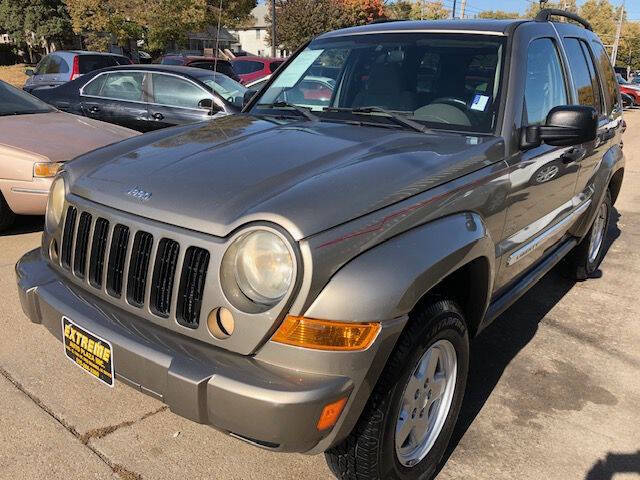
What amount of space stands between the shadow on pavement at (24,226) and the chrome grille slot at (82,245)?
11.1 ft

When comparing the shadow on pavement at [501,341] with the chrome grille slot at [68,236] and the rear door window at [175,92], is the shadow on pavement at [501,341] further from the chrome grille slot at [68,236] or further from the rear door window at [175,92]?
the rear door window at [175,92]

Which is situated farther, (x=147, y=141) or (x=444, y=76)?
(x=444, y=76)

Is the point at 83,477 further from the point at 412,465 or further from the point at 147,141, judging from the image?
the point at 147,141

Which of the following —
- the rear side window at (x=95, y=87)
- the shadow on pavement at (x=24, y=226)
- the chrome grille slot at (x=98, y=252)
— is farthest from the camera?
the rear side window at (x=95, y=87)

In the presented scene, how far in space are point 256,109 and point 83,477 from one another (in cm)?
226

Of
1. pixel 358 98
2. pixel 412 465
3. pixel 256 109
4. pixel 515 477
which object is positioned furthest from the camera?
pixel 256 109

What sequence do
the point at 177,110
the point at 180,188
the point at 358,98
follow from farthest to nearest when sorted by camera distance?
1. the point at 177,110
2. the point at 358,98
3. the point at 180,188

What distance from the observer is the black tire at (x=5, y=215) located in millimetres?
5078

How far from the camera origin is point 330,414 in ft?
6.16

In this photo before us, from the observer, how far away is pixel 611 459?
2.76 metres

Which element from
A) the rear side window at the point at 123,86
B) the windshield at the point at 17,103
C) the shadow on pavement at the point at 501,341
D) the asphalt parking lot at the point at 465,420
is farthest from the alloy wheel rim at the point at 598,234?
the rear side window at the point at 123,86

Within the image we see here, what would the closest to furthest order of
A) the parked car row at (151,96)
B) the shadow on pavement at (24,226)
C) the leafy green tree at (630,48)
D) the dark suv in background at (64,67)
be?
the shadow on pavement at (24,226)
the parked car row at (151,96)
the dark suv in background at (64,67)
the leafy green tree at (630,48)

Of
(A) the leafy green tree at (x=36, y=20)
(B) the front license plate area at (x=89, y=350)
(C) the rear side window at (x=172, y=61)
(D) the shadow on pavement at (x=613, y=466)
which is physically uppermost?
(A) the leafy green tree at (x=36, y=20)

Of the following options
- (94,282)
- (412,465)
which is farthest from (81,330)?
(412,465)
